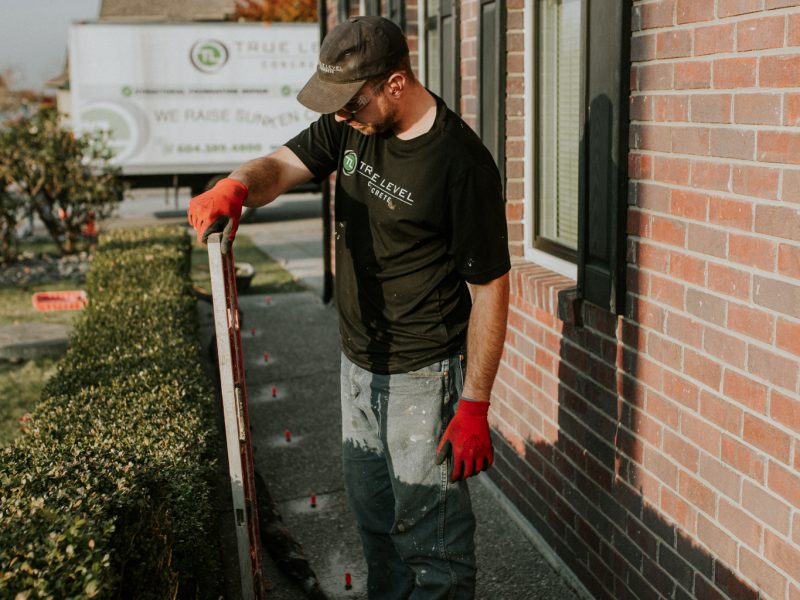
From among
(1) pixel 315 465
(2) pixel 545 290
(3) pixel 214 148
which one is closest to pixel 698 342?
(2) pixel 545 290

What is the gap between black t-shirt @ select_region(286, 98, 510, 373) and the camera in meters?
2.87

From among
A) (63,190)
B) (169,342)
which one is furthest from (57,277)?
(169,342)

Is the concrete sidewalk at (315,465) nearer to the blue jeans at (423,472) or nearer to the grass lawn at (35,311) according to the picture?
the grass lawn at (35,311)

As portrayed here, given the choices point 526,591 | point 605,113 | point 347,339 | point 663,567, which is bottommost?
point 526,591

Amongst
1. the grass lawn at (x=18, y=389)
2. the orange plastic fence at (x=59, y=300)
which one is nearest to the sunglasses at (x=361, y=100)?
the grass lawn at (x=18, y=389)

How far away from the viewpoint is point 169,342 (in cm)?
490

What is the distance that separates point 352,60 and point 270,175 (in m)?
0.66

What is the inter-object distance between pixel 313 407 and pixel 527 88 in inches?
121

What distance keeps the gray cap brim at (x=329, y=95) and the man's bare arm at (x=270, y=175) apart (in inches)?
17.0

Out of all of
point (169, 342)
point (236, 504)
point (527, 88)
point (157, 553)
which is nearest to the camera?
point (157, 553)

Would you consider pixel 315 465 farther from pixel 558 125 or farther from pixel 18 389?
pixel 18 389

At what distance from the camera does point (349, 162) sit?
3146mm

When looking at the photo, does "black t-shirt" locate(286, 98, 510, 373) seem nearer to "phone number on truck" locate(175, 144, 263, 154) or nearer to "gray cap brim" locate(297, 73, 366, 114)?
"gray cap brim" locate(297, 73, 366, 114)

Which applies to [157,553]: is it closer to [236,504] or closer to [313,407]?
[236,504]
